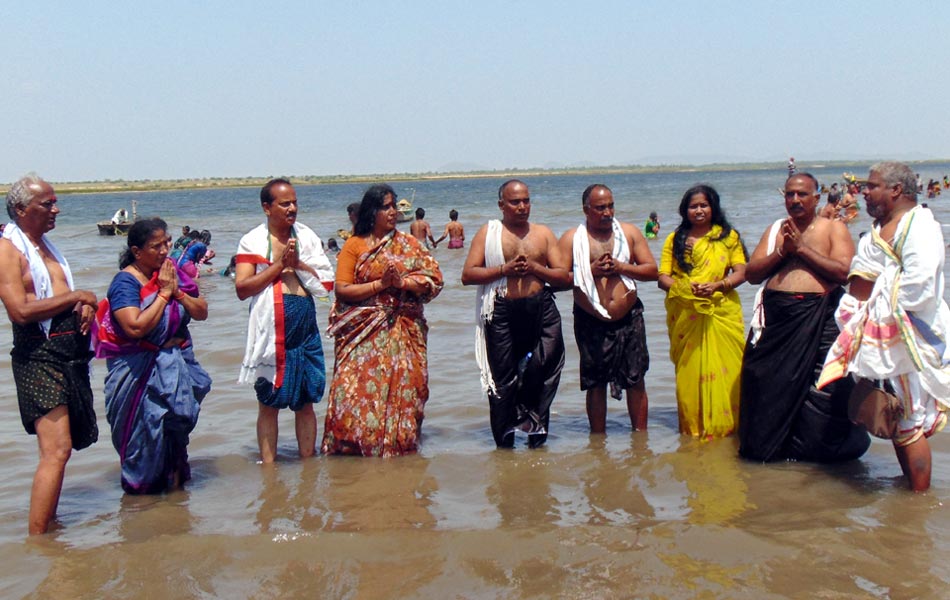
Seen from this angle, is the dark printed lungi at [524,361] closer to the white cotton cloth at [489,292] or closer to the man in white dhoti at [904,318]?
the white cotton cloth at [489,292]

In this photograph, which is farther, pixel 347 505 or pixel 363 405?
pixel 363 405

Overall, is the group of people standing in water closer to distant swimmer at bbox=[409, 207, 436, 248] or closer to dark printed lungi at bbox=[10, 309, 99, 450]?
dark printed lungi at bbox=[10, 309, 99, 450]

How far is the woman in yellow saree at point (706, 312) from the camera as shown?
5609mm

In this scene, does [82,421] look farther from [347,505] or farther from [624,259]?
[624,259]

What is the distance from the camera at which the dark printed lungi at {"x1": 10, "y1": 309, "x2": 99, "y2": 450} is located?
443 centimetres

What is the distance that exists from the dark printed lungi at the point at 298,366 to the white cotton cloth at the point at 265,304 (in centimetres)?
7

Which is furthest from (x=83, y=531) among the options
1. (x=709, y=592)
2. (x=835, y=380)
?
(x=835, y=380)

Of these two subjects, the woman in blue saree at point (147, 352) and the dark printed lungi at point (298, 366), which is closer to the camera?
the woman in blue saree at point (147, 352)

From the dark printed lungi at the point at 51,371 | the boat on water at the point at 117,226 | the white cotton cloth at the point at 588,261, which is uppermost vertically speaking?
the white cotton cloth at the point at 588,261

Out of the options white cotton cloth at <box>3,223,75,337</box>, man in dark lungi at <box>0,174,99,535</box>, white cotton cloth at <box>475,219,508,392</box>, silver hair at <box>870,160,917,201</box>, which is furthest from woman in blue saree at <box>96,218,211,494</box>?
silver hair at <box>870,160,917,201</box>

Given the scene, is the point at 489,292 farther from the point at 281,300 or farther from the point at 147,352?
the point at 147,352

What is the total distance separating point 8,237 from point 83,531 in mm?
1526

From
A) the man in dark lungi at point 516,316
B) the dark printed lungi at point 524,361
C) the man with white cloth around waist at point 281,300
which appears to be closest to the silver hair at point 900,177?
the man in dark lungi at point 516,316

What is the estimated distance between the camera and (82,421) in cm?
460
